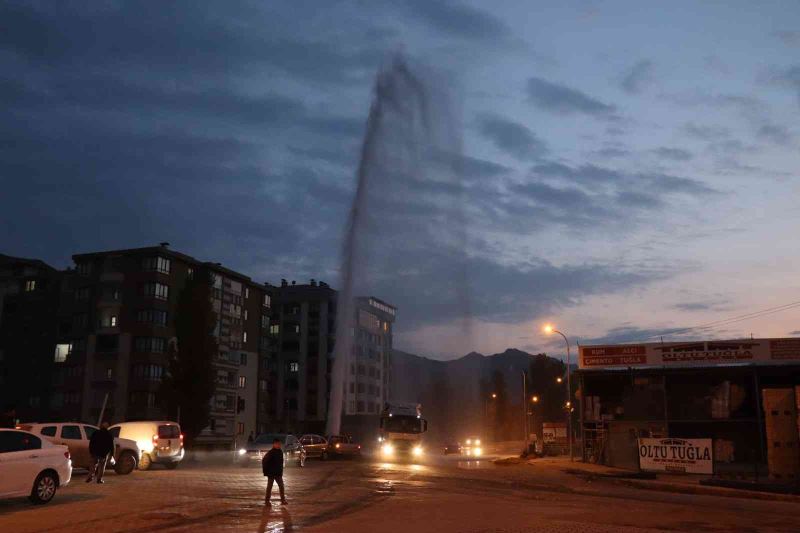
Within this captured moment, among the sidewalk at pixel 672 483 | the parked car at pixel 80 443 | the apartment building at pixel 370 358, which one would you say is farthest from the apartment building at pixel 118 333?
the sidewalk at pixel 672 483

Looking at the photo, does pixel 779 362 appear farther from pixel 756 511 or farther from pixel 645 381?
pixel 756 511

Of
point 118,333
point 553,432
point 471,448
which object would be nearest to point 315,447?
point 553,432

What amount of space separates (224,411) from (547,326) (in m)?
46.6

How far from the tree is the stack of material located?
47376 millimetres

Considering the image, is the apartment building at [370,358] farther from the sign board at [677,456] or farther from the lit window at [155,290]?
the sign board at [677,456]

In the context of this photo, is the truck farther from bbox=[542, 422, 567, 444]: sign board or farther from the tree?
the tree

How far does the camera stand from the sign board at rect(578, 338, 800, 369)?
4406 centimetres

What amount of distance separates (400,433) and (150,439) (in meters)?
20.4

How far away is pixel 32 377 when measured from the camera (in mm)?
79500

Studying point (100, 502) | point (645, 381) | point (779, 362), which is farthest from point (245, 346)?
point (100, 502)

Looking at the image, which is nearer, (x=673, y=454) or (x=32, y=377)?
(x=673, y=454)

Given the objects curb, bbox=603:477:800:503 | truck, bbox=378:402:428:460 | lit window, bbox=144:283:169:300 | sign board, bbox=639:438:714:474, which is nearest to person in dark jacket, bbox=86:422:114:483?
curb, bbox=603:477:800:503

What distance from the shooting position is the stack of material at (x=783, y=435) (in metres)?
29.1

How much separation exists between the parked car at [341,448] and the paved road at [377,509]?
20.0 metres
